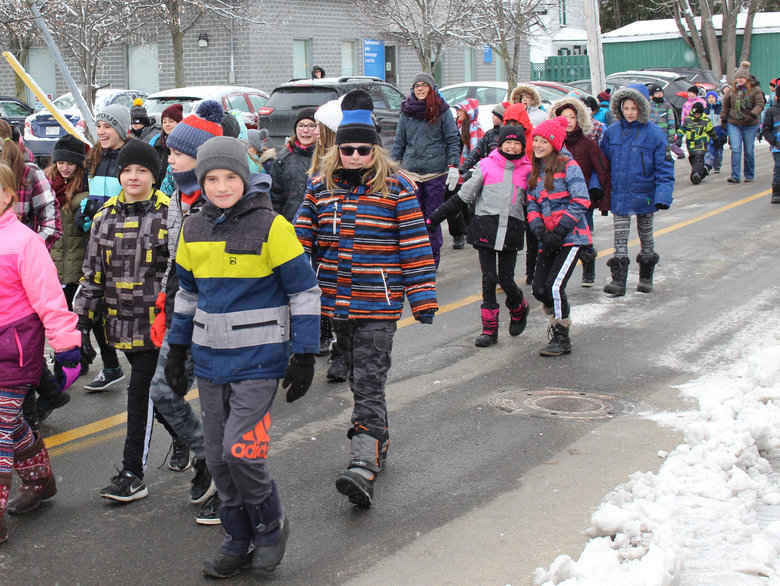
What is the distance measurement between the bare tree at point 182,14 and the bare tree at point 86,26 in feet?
6.21

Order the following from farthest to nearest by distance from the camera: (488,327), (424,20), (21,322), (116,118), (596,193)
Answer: (424,20) < (596,193) < (488,327) < (116,118) < (21,322)

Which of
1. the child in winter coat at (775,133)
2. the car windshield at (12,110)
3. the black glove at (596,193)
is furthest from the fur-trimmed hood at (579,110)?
the car windshield at (12,110)

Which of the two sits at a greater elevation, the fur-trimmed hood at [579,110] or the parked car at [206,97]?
the parked car at [206,97]

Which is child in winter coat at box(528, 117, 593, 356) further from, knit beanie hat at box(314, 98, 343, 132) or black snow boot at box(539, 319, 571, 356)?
knit beanie hat at box(314, 98, 343, 132)

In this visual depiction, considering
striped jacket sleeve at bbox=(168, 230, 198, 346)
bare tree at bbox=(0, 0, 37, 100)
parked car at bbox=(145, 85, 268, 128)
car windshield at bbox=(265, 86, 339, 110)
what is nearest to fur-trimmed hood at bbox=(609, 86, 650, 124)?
striped jacket sleeve at bbox=(168, 230, 198, 346)

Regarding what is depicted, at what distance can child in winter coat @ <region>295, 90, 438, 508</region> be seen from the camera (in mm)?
5324

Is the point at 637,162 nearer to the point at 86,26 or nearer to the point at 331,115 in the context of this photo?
the point at 331,115

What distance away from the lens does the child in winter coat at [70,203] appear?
7500 millimetres

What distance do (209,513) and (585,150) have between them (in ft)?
20.1

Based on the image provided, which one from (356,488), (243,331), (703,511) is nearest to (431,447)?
(356,488)

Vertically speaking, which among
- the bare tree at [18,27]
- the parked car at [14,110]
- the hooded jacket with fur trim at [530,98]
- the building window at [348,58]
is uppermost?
the building window at [348,58]

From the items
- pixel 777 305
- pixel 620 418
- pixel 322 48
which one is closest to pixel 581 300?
pixel 777 305

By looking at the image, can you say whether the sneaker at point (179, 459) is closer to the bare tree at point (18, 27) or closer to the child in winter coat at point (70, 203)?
the child in winter coat at point (70, 203)

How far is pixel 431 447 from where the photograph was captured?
20.0ft
